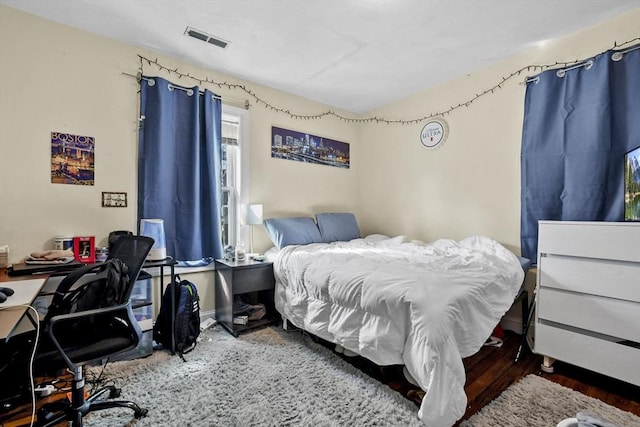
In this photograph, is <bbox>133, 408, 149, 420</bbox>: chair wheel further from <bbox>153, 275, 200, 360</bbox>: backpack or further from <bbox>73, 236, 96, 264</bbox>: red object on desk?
<bbox>73, 236, 96, 264</bbox>: red object on desk

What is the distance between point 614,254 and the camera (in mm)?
1838

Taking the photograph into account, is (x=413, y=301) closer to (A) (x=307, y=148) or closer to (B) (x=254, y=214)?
(B) (x=254, y=214)

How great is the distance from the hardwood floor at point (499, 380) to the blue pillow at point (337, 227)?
5.18 ft

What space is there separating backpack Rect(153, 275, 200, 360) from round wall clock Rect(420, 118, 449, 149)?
2949 mm

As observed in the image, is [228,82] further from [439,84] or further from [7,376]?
[7,376]

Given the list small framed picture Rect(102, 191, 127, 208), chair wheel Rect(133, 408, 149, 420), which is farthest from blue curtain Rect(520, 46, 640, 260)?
small framed picture Rect(102, 191, 127, 208)

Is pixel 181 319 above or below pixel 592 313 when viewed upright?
below

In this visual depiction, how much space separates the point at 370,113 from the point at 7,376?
165 inches

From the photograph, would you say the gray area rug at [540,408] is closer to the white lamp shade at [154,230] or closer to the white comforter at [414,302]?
the white comforter at [414,302]

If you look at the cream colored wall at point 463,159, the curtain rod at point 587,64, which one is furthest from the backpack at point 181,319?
the curtain rod at point 587,64

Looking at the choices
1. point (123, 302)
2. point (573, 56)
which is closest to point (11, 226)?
point (123, 302)

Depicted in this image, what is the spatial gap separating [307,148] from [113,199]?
2172mm

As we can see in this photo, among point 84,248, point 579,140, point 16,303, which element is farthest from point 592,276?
point 84,248

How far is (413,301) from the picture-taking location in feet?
5.29
